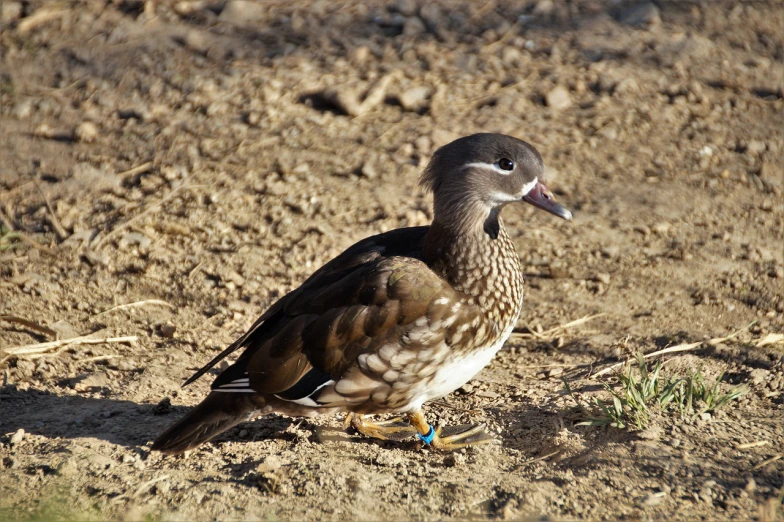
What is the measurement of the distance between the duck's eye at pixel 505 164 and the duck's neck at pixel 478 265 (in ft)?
0.89

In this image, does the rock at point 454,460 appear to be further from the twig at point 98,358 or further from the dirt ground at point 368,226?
the twig at point 98,358

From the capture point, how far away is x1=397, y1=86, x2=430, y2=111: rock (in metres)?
6.80

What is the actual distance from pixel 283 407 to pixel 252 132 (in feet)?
10.4

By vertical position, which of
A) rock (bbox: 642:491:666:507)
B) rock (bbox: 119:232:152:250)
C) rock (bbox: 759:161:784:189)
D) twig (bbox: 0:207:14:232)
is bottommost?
rock (bbox: 759:161:784:189)

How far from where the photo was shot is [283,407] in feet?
13.1

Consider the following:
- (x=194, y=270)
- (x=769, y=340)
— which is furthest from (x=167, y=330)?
(x=769, y=340)

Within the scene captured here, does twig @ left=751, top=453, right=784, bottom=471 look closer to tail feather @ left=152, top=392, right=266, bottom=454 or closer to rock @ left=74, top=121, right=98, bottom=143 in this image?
tail feather @ left=152, top=392, right=266, bottom=454

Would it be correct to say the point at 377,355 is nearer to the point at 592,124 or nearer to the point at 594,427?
the point at 594,427

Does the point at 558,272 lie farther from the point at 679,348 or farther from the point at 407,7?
the point at 407,7

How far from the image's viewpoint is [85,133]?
664 cm

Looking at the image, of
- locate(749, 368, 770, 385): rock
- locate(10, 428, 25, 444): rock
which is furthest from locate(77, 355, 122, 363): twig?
locate(749, 368, 770, 385): rock

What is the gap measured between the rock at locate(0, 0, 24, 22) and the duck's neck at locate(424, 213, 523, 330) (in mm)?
5475

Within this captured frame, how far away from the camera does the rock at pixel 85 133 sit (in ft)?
21.7

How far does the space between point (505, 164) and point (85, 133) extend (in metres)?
3.86
